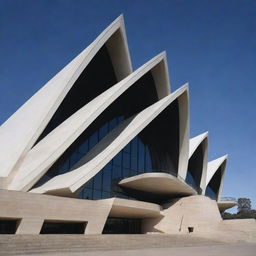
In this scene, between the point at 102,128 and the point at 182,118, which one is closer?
the point at 102,128

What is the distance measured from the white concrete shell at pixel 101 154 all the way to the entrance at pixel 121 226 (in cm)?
608

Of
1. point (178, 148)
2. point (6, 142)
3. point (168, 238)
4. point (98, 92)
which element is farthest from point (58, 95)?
point (178, 148)

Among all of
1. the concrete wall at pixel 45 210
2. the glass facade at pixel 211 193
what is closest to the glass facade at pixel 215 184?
the glass facade at pixel 211 193

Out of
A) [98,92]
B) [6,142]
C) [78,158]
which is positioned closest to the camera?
[6,142]

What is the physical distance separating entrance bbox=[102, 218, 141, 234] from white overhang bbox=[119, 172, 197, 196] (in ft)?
9.45

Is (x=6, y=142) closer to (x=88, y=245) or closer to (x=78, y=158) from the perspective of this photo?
(x=78, y=158)

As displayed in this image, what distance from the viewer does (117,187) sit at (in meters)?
22.6

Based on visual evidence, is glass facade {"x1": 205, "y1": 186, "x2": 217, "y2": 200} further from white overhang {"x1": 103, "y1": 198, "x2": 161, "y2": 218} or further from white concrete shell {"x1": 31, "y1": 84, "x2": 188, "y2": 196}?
white overhang {"x1": 103, "y1": 198, "x2": 161, "y2": 218}

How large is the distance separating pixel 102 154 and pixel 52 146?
350 cm

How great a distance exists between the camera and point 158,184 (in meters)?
23.1

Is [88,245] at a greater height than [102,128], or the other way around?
[102,128]

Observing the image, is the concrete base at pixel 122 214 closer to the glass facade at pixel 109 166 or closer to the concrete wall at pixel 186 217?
the concrete wall at pixel 186 217

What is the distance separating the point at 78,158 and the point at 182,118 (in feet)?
32.5

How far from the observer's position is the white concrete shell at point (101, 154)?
53.9ft
